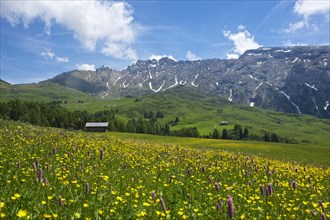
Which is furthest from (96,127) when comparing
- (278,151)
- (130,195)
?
(130,195)

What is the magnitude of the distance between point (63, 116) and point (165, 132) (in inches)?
2971

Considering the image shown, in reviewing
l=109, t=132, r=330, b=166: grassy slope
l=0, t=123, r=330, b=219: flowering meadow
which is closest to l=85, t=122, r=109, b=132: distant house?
l=109, t=132, r=330, b=166: grassy slope

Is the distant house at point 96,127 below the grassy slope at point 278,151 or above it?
above

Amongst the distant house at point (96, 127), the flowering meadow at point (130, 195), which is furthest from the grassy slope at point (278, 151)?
the distant house at point (96, 127)

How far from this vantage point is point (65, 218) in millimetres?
6762

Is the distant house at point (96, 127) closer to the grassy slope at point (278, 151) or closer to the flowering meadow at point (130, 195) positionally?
the grassy slope at point (278, 151)

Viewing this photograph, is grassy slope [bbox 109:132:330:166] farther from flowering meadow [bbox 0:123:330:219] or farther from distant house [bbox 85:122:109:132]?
distant house [bbox 85:122:109:132]

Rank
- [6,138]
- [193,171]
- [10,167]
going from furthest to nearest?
1. [6,138]
2. [193,171]
3. [10,167]

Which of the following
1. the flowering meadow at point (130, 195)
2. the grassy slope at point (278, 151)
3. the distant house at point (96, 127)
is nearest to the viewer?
the flowering meadow at point (130, 195)

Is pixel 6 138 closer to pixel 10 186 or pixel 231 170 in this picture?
pixel 10 186

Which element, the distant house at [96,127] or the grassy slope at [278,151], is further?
the distant house at [96,127]

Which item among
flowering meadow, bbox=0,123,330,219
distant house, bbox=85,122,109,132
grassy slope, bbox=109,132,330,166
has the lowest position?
flowering meadow, bbox=0,123,330,219

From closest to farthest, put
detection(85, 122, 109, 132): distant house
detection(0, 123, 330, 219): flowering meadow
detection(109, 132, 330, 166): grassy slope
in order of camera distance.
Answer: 1. detection(0, 123, 330, 219): flowering meadow
2. detection(109, 132, 330, 166): grassy slope
3. detection(85, 122, 109, 132): distant house

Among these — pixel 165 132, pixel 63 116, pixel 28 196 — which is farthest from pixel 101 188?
pixel 165 132
